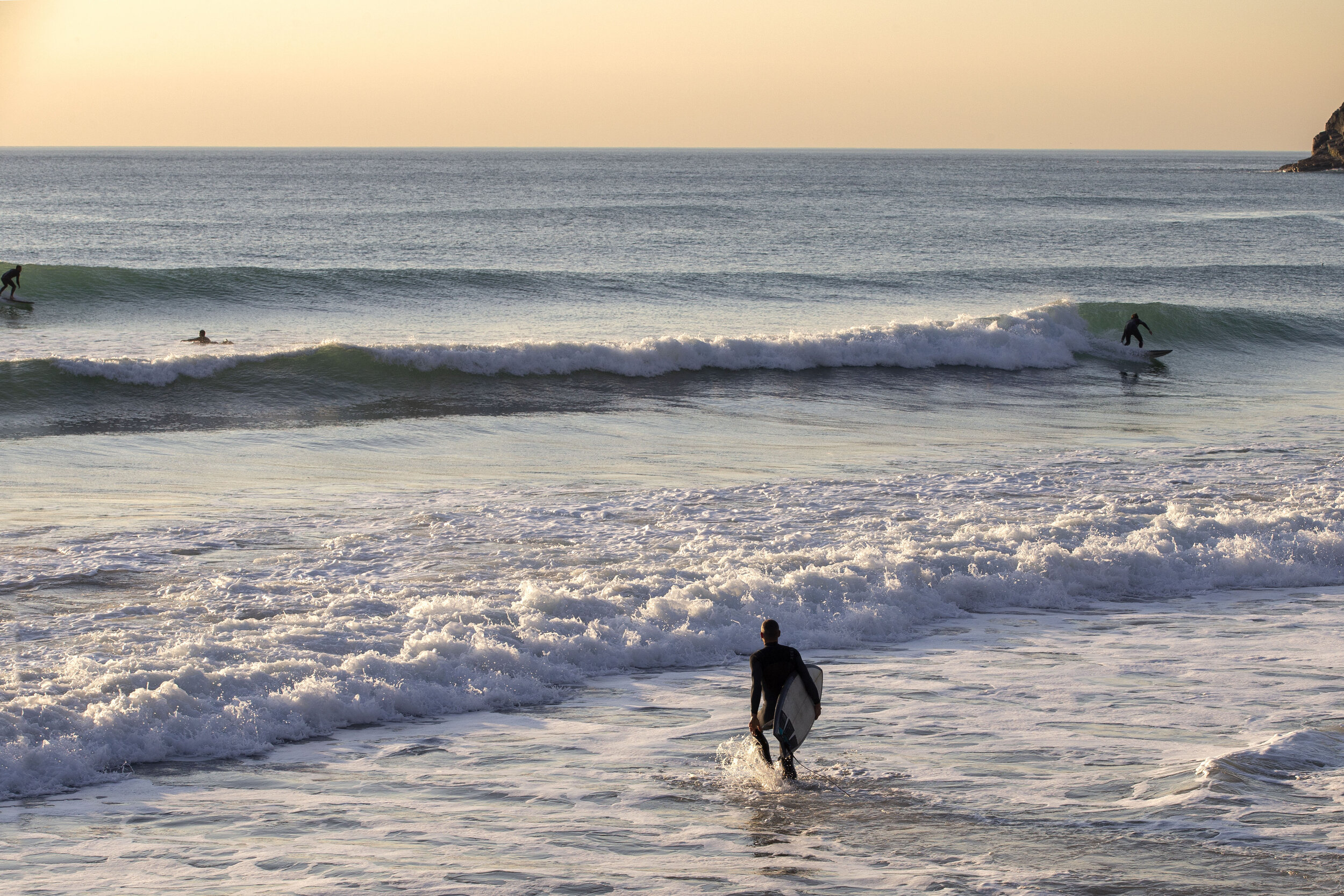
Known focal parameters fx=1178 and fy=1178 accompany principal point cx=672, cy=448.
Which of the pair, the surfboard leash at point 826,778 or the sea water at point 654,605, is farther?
the surfboard leash at point 826,778

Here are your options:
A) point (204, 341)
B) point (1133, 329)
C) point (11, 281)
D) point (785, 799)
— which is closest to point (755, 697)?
point (785, 799)

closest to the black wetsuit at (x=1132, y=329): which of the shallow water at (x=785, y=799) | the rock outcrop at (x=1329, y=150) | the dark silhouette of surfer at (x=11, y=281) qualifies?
the shallow water at (x=785, y=799)

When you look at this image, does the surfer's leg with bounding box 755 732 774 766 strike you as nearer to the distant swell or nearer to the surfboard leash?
the surfboard leash

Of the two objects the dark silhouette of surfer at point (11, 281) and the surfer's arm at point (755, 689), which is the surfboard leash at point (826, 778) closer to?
the surfer's arm at point (755, 689)

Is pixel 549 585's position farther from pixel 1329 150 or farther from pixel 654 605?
pixel 1329 150

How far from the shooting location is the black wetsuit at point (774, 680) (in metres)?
6.93

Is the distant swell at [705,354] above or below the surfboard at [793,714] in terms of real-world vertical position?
above

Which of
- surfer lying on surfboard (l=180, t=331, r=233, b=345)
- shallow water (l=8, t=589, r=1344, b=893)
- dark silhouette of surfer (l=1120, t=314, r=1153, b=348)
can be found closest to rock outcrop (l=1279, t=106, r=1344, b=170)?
dark silhouette of surfer (l=1120, t=314, r=1153, b=348)

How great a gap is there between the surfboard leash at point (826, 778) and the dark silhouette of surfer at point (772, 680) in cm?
17

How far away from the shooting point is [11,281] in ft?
97.8

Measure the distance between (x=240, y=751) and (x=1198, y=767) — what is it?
5947 mm

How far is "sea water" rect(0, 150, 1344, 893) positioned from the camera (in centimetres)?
630

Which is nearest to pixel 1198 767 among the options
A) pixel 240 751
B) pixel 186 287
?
pixel 240 751

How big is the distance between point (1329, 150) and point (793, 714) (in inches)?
7159
